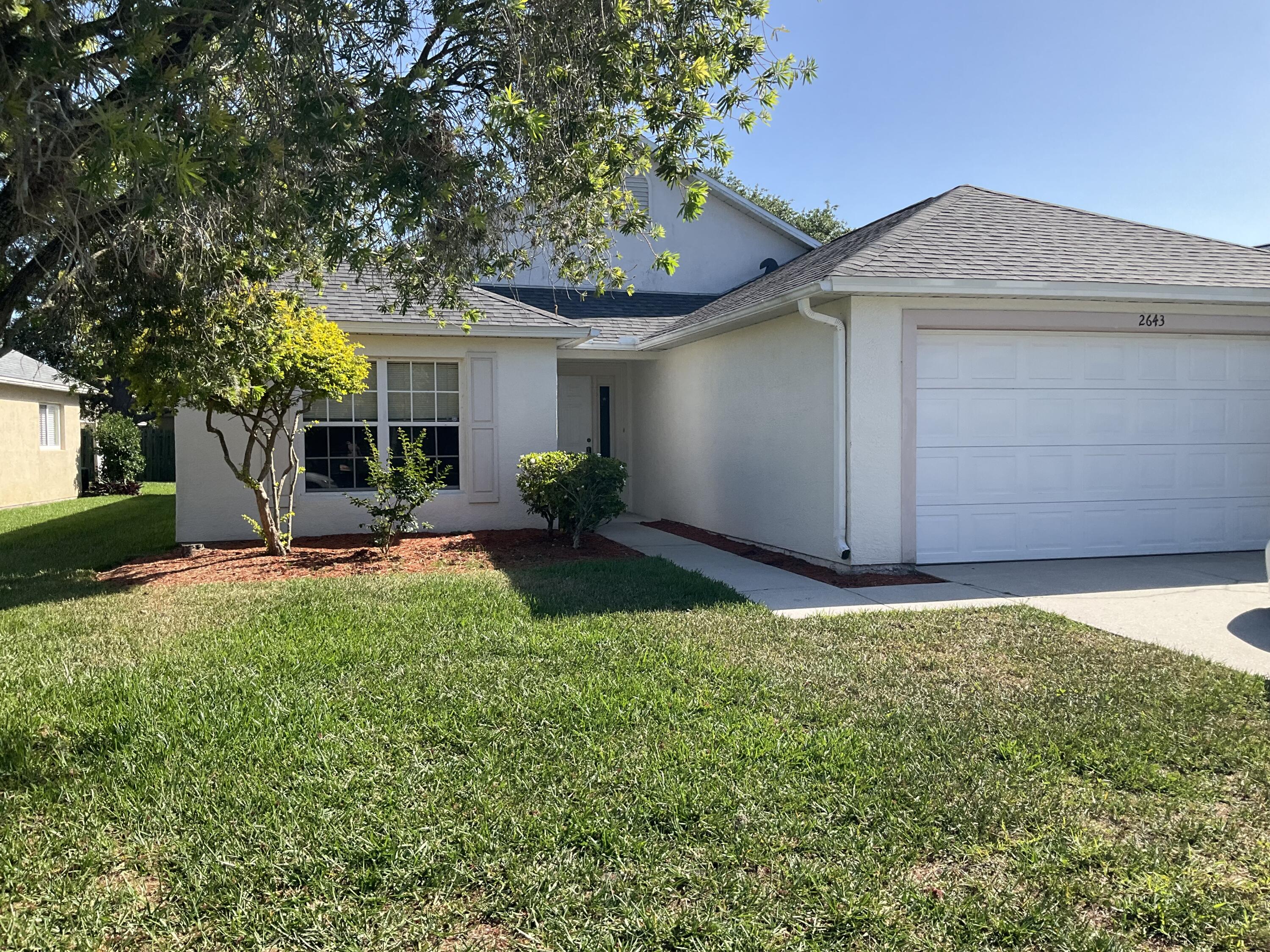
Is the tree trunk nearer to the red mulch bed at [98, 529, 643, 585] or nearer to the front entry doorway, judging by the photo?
the red mulch bed at [98, 529, 643, 585]

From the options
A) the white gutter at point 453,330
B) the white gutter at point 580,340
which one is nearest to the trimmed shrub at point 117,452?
the white gutter at point 453,330

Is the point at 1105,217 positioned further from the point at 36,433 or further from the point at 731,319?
the point at 36,433

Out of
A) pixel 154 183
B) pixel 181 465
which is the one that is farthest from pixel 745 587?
pixel 181 465

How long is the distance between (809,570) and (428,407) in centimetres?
612

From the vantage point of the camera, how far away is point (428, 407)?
12562mm

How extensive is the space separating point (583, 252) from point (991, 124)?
391 inches

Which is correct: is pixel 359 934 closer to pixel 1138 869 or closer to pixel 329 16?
pixel 1138 869

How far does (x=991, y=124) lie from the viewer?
1491 centimetres

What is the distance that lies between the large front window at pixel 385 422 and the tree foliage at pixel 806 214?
82.9ft

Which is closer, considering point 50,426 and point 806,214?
point 50,426

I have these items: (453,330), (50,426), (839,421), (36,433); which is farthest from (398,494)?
(50,426)

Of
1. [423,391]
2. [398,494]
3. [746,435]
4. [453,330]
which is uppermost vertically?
[453,330]

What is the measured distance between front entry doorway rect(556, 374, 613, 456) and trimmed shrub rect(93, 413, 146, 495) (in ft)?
44.0

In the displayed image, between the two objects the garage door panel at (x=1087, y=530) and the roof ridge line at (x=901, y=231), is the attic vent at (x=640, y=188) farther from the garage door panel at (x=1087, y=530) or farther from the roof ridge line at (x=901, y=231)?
the garage door panel at (x=1087, y=530)
